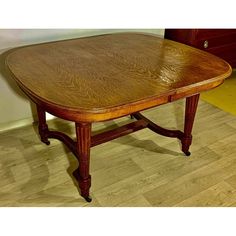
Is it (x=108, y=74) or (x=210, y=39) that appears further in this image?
(x=210, y=39)

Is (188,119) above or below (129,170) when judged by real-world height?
above

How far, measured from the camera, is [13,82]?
1.76m

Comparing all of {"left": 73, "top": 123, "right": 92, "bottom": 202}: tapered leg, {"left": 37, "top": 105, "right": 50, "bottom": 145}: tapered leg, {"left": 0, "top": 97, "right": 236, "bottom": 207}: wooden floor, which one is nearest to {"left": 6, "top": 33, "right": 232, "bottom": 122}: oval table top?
{"left": 73, "top": 123, "right": 92, "bottom": 202}: tapered leg

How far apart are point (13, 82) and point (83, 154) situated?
81cm

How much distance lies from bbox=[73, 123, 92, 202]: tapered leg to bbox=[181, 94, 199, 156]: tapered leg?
61 centimetres

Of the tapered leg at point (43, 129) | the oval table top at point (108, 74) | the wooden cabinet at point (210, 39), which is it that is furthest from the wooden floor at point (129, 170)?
the wooden cabinet at point (210, 39)

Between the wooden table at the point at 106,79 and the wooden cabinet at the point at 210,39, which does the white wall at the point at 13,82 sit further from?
the wooden cabinet at the point at 210,39

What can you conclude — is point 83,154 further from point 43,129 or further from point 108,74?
point 43,129

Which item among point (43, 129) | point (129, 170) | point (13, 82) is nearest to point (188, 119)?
point (129, 170)

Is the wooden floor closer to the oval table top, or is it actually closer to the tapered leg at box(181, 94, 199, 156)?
the tapered leg at box(181, 94, 199, 156)

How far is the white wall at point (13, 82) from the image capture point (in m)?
1.64

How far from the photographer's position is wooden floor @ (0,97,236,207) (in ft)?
4.57

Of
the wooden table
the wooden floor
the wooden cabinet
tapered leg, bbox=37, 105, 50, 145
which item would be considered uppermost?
the wooden table

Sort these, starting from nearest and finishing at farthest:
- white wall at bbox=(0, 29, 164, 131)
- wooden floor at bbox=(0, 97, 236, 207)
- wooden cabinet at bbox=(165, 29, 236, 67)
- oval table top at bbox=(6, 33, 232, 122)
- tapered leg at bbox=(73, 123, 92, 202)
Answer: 1. oval table top at bbox=(6, 33, 232, 122)
2. tapered leg at bbox=(73, 123, 92, 202)
3. wooden floor at bbox=(0, 97, 236, 207)
4. white wall at bbox=(0, 29, 164, 131)
5. wooden cabinet at bbox=(165, 29, 236, 67)
